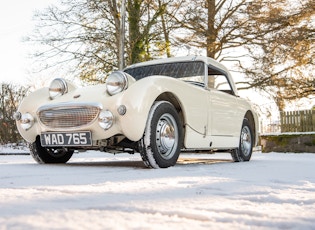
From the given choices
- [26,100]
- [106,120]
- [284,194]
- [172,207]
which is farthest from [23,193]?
[26,100]

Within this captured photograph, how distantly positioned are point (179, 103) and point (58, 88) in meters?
1.52

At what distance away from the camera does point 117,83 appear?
4.68 meters

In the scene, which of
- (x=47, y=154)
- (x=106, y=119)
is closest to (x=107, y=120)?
(x=106, y=119)

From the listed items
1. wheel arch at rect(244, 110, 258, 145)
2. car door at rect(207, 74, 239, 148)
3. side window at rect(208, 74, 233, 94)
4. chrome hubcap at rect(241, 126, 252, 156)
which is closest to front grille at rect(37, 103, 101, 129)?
car door at rect(207, 74, 239, 148)

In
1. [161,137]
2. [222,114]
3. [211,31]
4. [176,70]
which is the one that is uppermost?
[211,31]

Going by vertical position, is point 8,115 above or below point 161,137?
above

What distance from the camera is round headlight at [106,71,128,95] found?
15.3 ft

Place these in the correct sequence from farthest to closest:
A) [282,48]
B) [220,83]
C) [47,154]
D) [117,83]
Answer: [282,48], [220,83], [47,154], [117,83]

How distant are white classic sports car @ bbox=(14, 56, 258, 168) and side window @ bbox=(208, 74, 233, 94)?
215 mm

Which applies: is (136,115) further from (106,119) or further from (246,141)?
(246,141)

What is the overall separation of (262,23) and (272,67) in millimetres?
1754

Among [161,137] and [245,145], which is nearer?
[161,137]

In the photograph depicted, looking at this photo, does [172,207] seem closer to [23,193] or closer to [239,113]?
[23,193]

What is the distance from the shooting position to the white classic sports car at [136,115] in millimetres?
4527
